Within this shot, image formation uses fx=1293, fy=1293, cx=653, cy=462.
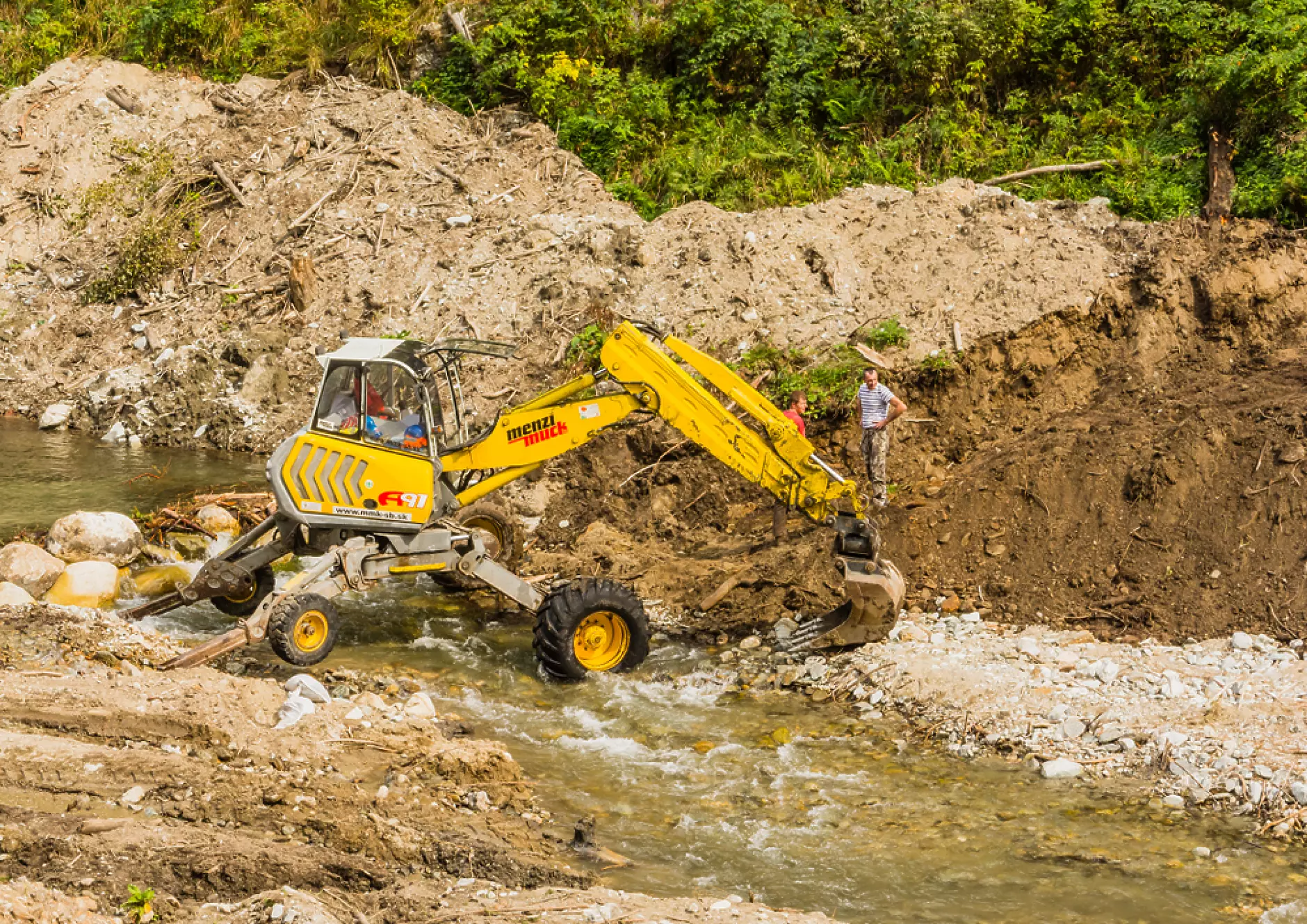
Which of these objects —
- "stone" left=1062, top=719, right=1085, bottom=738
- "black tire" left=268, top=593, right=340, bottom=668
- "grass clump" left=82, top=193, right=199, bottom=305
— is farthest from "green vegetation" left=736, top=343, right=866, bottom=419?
"grass clump" left=82, top=193, right=199, bottom=305

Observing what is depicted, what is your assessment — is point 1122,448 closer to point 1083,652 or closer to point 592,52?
point 1083,652

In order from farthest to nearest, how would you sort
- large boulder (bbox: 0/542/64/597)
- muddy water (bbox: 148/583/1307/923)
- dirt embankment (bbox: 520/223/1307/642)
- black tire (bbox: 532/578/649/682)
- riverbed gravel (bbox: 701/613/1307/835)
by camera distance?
1. large boulder (bbox: 0/542/64/597)
2. dirt embankment (bbox: 520/223/1307/642)
3. black tire (bbox: 532/578/649/682)
4. riverbed gravel (bbox: 701/613/1307/835)
5. muddy water (bbox: 148/583/1307/923)

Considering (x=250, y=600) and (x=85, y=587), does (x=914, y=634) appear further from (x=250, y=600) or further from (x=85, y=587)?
(x=85, y=587)

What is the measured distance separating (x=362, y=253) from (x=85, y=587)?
374 inches

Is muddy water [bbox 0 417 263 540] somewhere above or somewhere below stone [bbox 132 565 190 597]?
above

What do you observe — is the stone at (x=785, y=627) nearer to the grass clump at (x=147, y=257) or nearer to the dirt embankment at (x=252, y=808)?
the dirt embankment at (x=252, y=808)

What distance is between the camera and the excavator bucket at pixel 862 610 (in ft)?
35.7

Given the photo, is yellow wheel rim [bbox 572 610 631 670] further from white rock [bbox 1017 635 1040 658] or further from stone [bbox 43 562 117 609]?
stone [bbox 43 562 117 609]

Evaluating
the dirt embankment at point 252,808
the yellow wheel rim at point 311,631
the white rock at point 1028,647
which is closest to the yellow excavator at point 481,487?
the yellow wheel rim at point 311,631

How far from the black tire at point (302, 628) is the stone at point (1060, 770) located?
574cm

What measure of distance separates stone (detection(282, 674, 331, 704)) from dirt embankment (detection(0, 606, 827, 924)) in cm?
13

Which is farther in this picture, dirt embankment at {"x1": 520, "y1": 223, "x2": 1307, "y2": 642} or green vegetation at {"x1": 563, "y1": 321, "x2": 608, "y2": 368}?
green vegetation at {"x1": 563, "y1": 321, "x2": 608, "y2": 368}

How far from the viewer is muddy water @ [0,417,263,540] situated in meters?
15.7

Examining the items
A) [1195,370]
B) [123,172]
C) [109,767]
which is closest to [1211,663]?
[1195,370]
